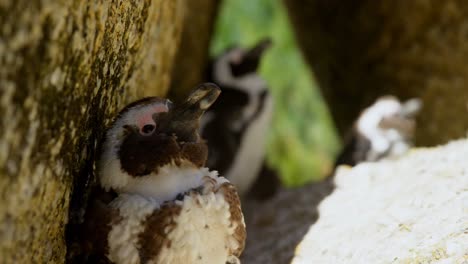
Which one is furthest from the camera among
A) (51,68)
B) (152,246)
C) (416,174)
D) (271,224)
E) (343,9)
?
(343,9)

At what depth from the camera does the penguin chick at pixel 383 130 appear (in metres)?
3.33

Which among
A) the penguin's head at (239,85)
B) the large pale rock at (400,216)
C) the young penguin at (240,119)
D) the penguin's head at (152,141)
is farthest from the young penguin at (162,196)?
the penguin's head at (239,85)

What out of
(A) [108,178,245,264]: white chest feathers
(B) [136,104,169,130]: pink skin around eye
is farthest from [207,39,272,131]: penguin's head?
(A) [108,178,245,264]: white chest feathers

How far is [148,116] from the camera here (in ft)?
5.24

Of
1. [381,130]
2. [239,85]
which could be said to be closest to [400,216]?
[239,85]

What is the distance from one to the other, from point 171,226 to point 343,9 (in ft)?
8.77

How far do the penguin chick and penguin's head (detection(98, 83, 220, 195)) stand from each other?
5.85ft

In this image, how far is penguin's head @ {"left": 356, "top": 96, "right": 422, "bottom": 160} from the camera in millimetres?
3420

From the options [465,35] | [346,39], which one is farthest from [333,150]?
[465,35]

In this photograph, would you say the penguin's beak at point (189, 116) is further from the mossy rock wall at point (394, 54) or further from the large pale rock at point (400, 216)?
the mossy rock wall at point (394, 54)

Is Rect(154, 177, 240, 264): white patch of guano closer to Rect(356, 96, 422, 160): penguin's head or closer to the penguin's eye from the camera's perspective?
the penguin's eye

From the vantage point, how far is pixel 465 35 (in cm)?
342

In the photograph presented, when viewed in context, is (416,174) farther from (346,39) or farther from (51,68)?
(346,39)

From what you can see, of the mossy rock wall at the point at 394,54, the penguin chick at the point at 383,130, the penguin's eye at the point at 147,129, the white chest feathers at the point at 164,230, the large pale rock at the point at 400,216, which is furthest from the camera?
the mossy rock wall at the point at 394,54
